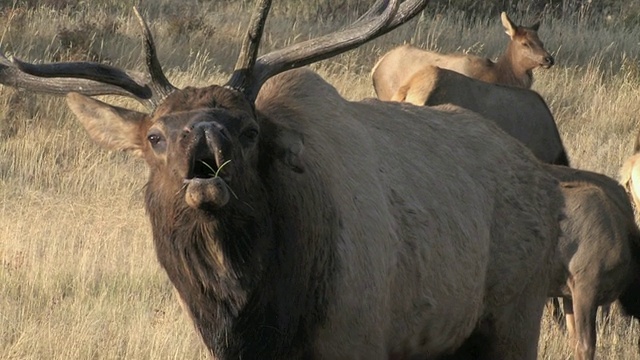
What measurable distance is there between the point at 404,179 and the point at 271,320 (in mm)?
944

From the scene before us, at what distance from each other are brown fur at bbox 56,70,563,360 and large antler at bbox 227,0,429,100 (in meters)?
0.16

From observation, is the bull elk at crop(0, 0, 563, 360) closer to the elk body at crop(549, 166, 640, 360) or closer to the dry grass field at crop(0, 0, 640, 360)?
the dry grass field at crop(0, 0, 640, 360)

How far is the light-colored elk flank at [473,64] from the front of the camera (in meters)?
15.0

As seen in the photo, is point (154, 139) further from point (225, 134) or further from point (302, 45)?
point (302, 45)

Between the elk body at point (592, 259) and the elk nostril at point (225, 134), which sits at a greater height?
the elk nostril at point (225, 134)

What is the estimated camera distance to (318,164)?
5.01 meters

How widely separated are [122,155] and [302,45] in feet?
23.4

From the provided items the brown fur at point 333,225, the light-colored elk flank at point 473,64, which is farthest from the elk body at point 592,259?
the light-colored elk flank at point 473,64

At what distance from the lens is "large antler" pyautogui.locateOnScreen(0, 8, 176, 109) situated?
490cm

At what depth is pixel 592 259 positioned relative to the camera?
28.2 feet

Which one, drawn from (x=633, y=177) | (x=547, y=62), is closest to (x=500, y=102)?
(x=633, y=177)

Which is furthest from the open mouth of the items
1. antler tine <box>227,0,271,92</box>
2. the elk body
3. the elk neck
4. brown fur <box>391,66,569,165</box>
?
the elk neck

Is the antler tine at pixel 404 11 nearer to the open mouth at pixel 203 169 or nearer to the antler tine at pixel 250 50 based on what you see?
the antler tine at pixel 250 50

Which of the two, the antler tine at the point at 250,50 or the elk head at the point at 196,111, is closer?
the elk head at the point at 196,111
